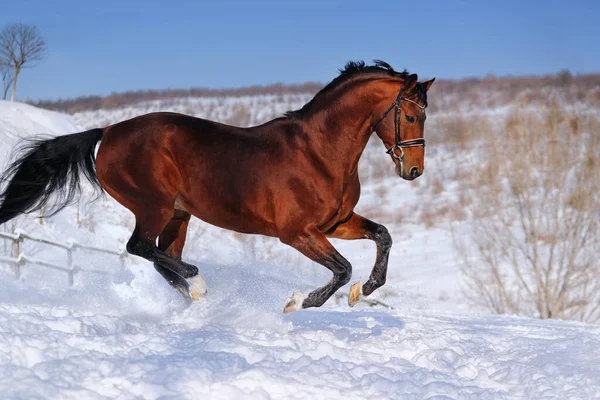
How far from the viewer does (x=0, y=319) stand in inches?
Result: 171

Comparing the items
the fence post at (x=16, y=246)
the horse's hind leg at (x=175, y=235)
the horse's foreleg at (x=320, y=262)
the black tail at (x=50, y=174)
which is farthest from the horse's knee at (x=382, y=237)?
the fence post at (x=16, y=246)

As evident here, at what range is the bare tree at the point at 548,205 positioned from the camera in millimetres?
16797

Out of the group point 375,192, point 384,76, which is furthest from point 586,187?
point 375,192

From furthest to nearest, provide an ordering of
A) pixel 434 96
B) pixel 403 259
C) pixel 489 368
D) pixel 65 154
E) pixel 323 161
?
1. pixel 434 96
2. pixel 403 259
3. pixel 65 154
4. pixel 323 161
5. pixel 489 368

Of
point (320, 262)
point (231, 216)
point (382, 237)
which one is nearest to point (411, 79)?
point (382, 237)

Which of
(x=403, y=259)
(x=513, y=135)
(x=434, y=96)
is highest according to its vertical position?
(x=434, y=96)

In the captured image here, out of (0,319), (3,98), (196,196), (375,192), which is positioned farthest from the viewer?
(375,192)

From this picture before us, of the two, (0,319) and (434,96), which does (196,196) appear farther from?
(434,96)

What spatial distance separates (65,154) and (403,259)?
82.0 feet

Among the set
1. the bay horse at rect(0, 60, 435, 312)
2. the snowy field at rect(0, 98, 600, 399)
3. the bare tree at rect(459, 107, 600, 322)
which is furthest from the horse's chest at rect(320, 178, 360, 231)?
the bare tree at rect(459, 107, 600, 322)

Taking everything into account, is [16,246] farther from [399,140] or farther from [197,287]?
[399,140]

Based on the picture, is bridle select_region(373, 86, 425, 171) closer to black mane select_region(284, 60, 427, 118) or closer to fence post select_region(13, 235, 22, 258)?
black mane select_region(284, 60, 427, 118)

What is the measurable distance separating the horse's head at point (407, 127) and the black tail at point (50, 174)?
8.85 ft

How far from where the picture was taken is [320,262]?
514 centimetres
